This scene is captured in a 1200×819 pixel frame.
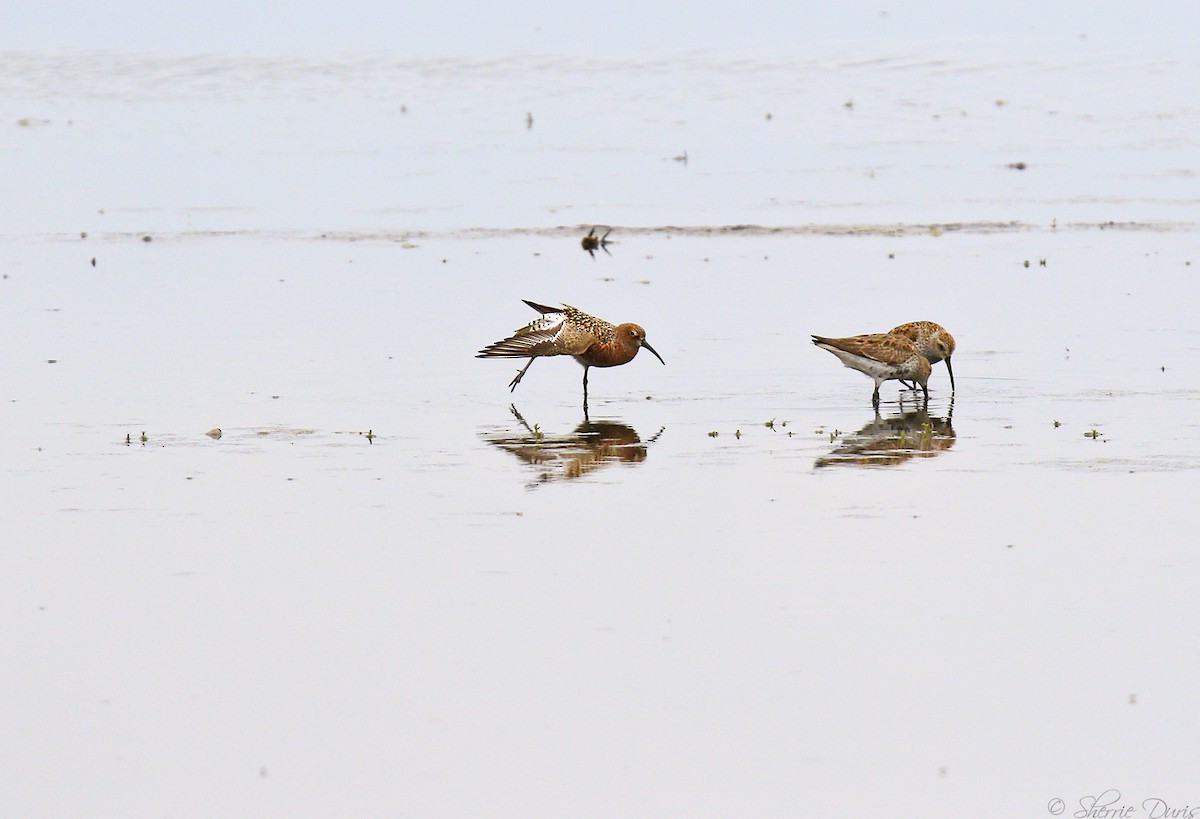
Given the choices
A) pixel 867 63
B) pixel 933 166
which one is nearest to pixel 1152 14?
pixel 867 63

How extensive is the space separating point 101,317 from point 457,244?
6.62 m

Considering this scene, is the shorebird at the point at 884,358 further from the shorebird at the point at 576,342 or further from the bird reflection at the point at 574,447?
the bird reflection at the point at 574,447

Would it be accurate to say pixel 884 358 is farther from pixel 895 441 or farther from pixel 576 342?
pixel 576 342

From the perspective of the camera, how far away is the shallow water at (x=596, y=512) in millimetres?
8055

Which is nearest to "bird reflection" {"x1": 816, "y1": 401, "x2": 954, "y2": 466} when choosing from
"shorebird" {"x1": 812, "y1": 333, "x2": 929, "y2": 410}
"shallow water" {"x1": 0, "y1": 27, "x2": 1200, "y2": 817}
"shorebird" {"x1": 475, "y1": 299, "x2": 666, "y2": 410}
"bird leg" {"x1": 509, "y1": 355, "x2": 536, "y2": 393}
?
"shallow water" {"x1": 0, "y1": 27, "x2": 1200, "y2": 817}

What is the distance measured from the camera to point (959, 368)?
17781 millimetres

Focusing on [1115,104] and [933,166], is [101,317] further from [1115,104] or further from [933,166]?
[1115,104]

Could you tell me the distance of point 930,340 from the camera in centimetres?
1688

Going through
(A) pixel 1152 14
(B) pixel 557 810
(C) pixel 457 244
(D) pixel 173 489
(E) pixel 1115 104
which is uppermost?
(A) pixel 1152 14

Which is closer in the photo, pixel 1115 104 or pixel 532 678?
pixel 532 678

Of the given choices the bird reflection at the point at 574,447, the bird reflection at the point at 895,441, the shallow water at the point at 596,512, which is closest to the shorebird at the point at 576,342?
the shallow water at the point at 596,512

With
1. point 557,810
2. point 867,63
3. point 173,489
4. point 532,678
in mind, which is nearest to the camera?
point 557,810

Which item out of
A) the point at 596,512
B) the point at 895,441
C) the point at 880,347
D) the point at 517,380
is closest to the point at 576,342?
the point at 517,380

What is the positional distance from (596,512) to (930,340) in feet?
19.0
